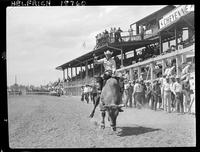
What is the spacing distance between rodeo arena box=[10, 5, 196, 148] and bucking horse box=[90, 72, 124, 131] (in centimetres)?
2

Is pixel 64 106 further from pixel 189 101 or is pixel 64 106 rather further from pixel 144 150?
pixel 189 101

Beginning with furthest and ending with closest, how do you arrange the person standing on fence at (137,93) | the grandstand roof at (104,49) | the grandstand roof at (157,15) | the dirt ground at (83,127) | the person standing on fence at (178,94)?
the person standing on fence at (137,93) < the person standing on fence at (178,94) < the grandstand roof at (104,49) < the dirt ground at (83,127) < the grandstand roof at (157,15)

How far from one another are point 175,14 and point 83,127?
A: 2.75 metres

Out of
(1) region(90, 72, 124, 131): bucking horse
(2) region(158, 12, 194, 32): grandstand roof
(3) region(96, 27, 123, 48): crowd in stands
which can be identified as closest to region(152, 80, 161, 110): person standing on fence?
(1) region(90, 72, 124, 131): bucking horse

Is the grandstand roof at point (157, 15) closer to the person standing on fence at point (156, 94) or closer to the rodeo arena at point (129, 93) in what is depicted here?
the rodeo arena at point (129, 93)

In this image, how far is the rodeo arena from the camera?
7.22 meters

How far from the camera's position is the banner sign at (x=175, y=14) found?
22.8ft

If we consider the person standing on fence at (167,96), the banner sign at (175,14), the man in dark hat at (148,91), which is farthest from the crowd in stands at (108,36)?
the person standing on fence at (167,96)

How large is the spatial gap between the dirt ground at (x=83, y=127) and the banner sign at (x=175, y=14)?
1.76 meters

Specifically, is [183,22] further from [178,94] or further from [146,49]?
[178,94]

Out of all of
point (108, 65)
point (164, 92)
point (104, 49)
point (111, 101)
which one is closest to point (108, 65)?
point (108, 65)
